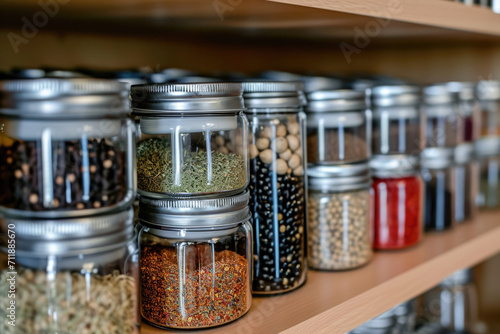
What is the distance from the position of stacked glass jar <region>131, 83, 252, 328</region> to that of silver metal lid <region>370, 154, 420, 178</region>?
16.5 inches

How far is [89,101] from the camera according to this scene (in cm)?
48

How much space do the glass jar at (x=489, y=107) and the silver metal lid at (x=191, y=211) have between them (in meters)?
0.90

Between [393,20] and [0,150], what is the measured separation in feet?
2.00

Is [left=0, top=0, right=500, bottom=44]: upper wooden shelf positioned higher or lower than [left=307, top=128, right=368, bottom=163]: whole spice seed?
higher

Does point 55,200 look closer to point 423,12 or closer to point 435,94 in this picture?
point 423,12

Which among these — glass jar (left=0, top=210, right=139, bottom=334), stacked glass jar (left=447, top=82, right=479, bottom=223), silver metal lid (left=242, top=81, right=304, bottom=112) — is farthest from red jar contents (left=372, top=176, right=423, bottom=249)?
glass jar (left=0, top=210, right=139, bottom=334)

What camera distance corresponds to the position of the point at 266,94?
0.73 meters

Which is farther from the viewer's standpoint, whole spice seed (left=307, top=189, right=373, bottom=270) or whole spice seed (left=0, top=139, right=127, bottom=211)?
whole spice seed (left=307, top=189, right=373, bottom=270)

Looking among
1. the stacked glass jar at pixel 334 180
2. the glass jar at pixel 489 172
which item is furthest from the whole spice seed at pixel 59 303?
the glass jar at pixel 489 172

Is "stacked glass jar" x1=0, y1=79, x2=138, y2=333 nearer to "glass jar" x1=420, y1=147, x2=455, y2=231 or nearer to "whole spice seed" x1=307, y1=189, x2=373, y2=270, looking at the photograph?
"whole spice seed" x1=307, y1=189, x2=373, y2=270

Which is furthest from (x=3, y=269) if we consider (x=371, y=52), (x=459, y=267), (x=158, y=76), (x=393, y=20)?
(x=371, y=52)

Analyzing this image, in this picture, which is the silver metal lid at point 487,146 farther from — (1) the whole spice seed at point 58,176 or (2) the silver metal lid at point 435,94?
(1) the whole spice seed at point 58,176

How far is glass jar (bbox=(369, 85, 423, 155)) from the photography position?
0.98 meters

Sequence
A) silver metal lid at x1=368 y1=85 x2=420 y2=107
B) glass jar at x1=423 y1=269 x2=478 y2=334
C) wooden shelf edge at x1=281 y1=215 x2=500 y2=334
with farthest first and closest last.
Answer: glass jar at x1=423 y1=269 x2=478 y2=334
silver metal lid at x1=368 y1=85 x2=420 y2=107
wooden shelf edge at x1=281 y1=215 x2=500 y2=334
